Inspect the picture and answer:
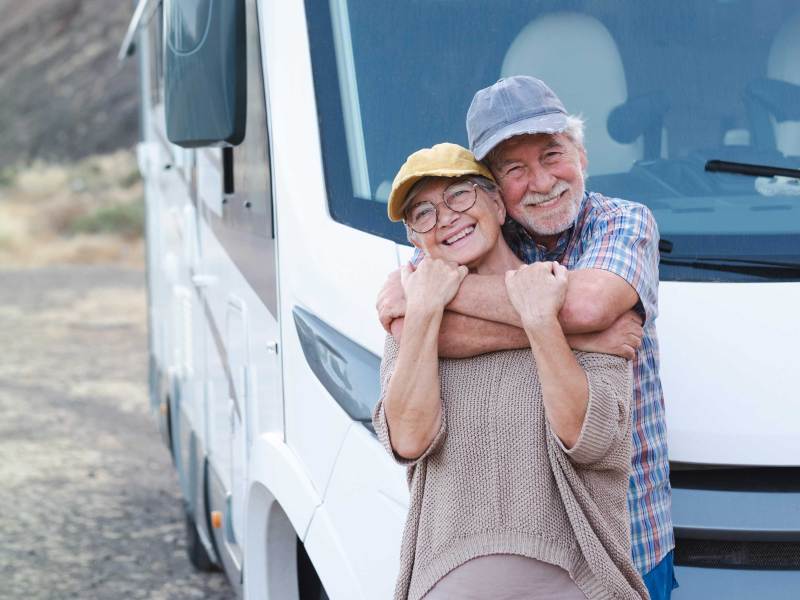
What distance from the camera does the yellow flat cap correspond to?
6.80ft

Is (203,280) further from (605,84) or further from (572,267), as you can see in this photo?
(572,267)

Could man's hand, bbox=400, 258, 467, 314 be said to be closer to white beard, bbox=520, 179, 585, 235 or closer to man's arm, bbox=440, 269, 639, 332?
man's arm, bbox=440, 269, 639, 332

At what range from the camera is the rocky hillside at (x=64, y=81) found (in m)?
35.8

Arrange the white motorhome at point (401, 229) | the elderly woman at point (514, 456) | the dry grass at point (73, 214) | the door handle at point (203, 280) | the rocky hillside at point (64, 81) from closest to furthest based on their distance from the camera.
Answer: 1. the elderly woman at point (514, 456)
2. the white motorhome at point (401, 229)
3. the door handle at point (203, 280)
4. the dry grass at point (73, 214)
5. the rocky hillside at point (64, 81)

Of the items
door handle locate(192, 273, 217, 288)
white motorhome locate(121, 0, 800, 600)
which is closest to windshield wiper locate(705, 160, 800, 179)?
white motorhome locate(121, 0, 800, 600)

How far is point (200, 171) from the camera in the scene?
14.5 ft

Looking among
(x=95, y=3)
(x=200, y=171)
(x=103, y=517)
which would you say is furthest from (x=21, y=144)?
(x=200, y=171)

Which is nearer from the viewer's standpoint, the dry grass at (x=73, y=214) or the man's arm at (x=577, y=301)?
the man's arm at (x=577, y=301)

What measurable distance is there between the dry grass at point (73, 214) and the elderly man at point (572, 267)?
67.1ft

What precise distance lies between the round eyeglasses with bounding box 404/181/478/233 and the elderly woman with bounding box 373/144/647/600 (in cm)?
4

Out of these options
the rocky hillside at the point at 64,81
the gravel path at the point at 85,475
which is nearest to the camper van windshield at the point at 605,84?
the gravel path at the point at 85,475

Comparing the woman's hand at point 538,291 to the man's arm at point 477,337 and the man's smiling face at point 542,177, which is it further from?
the man's smiling face at point 542,177

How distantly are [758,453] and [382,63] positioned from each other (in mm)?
1220

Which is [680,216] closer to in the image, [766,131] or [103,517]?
[766,131]
